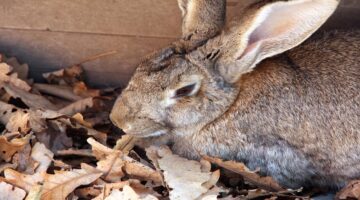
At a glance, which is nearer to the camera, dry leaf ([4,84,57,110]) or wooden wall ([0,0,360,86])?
dry leaf ([4,84,57,110])

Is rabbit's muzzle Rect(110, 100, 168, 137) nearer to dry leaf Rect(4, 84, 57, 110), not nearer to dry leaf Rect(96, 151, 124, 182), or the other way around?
dry leaf Rect(96, 151, 124, 182)

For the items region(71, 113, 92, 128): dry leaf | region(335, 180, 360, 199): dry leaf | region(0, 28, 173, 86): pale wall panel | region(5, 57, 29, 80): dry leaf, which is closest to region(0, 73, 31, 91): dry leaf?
region(5, 57, 29, 80): dry leaf

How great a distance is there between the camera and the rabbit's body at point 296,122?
4258mm

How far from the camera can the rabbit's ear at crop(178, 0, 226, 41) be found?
4.32 meters

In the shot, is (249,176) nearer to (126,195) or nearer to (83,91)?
(126,195)

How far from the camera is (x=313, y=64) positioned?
14.2ft

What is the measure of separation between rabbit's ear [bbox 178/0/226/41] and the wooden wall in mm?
472

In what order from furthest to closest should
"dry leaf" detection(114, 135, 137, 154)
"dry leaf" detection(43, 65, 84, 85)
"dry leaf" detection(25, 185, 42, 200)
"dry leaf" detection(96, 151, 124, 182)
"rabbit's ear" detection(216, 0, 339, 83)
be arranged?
1. "dry leaf" detection(43, 65, 84, 85)
2. "dry leaf" detection(114, 135, 137, 154)
3. "dry leaf" detection(96, 151, 124, 182)
4. "rabbit's ear" detection(216, 0, 339, 83)
5. "dry leaf" detection(25, 185, 42, 200)

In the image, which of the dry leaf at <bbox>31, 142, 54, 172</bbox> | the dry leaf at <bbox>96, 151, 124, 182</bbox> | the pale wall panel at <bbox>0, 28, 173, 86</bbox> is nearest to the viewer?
the dry leaf at <bbox>96, 151, 124, 182</bbox>

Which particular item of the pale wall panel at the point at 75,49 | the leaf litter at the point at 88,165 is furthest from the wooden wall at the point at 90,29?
the leaf litter at the point at 88,165

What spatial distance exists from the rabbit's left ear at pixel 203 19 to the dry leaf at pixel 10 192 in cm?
119

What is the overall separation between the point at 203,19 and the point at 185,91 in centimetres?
46

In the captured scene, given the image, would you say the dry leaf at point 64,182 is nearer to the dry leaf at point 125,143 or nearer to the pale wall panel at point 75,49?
the dry leaf at point 125,143

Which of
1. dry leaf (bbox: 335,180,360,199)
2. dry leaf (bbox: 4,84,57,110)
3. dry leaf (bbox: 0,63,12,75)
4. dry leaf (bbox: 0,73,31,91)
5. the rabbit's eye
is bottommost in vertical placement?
dry leaf (bbox: 335,180,360,199)
